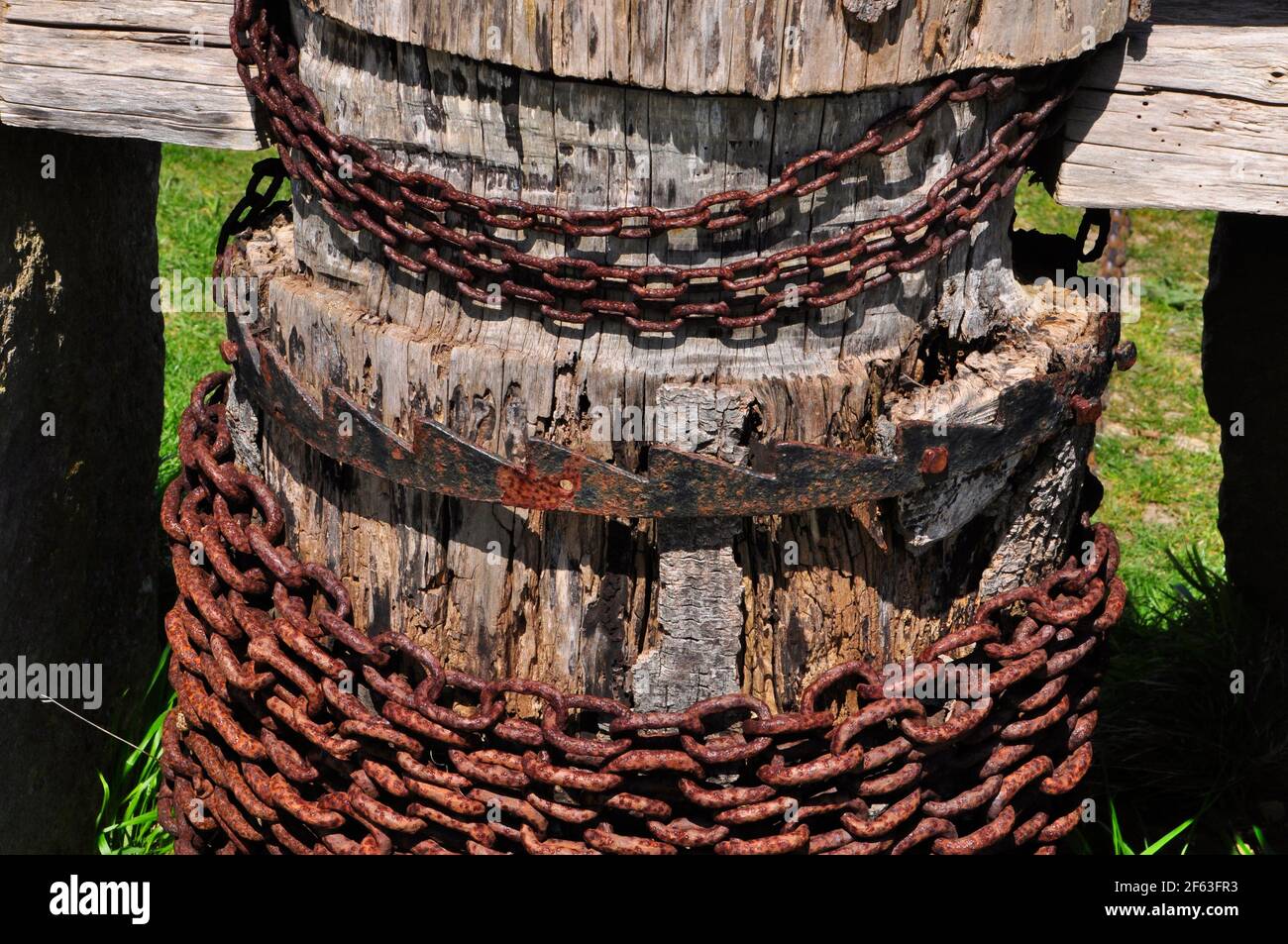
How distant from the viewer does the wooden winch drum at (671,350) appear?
2.41 meters

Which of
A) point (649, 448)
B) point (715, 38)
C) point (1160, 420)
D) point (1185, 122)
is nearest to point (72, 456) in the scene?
point (649, 448)

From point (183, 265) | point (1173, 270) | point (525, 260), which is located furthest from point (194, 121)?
point (1173, 270)

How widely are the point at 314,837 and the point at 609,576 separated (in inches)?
33.2

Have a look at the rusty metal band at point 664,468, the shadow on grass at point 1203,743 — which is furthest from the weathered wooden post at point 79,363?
the shadow on grass at point 1203,743

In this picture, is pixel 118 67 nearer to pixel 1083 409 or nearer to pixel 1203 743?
pixel 1083 409

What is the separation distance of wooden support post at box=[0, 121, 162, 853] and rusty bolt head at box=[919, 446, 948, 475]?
2.10 meters

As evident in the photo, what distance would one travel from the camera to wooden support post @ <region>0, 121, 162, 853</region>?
3.51 metres

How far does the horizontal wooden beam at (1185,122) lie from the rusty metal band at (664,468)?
0.48 meters

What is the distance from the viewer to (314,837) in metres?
3.02

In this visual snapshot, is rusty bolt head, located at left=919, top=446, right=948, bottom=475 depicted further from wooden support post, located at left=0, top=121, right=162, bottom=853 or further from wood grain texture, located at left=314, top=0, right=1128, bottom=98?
wooden support post, located at left=0, top=121, right=162, bottom=853

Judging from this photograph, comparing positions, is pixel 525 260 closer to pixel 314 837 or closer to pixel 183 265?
pixel 314 837

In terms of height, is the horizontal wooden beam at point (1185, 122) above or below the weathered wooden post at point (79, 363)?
above

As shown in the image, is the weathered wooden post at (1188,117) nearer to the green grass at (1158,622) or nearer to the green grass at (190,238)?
the green grass at (1158,622)

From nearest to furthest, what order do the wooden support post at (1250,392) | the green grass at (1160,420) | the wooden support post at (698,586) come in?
the wooden support post at (698,586), the wooden support post at (1250,392), the green grass at (1160,420)
